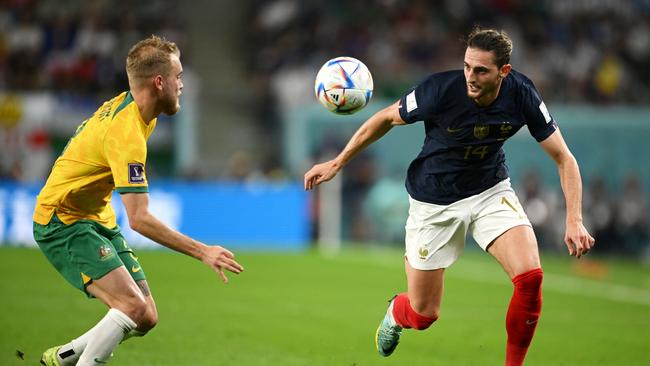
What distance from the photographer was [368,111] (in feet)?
71.4

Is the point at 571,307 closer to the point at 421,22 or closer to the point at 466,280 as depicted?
the point at 466,280

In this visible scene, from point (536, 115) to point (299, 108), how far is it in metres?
15.3

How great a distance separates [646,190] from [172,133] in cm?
1066

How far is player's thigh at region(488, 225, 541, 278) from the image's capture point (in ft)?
21.8

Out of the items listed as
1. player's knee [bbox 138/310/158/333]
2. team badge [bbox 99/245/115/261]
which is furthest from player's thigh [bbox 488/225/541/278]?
team badge [bbox 99/245/115/261]

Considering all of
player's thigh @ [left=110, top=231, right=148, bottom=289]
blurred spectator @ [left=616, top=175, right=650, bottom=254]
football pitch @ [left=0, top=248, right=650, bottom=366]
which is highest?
player's thigh @ [left=110, top=231, right=148, bottom=289]

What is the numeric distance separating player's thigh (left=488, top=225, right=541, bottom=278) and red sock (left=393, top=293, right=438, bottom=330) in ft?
2.53

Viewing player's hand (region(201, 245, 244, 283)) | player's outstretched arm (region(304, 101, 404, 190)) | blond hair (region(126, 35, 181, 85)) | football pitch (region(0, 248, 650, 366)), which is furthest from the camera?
football pitch (region(0, 248, 650, 366))

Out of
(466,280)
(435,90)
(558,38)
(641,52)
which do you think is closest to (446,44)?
(558,38)

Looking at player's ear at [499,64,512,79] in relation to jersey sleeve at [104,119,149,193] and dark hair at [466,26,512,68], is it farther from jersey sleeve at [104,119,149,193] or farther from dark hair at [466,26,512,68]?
jersey sleeve at [104,119,149,193]

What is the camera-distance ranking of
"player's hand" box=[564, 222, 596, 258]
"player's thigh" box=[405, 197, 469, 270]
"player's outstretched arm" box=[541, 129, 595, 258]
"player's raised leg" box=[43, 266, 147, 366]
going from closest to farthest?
"player's raised leg" box=[43, 266, 147, 366] < "player's hand" box=[564, 222, 596, 258] < "player's outstretched arm" box=[541, 129, 595, 258] < "player's thigh" box=[405, 197, 469, 270]

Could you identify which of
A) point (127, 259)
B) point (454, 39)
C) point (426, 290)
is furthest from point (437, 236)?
point (454, 39)

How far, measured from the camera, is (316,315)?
11.2 meters

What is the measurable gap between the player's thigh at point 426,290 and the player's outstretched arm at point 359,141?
910 mm
